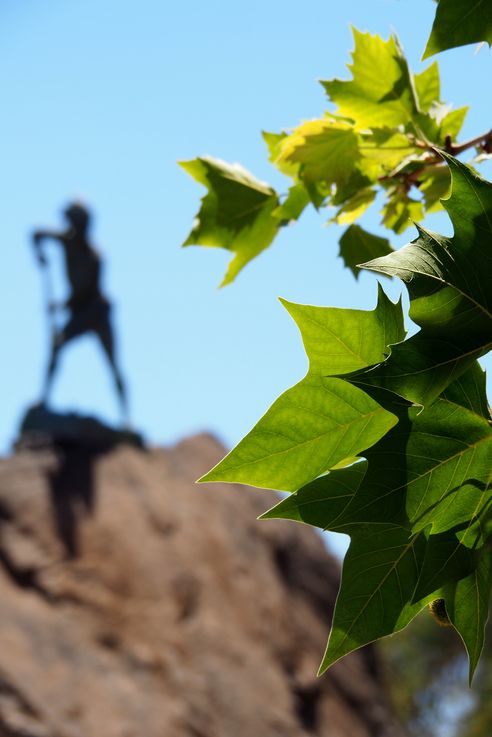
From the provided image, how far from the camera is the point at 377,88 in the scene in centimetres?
154

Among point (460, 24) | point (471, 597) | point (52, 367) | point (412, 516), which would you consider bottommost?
point (52, 367)

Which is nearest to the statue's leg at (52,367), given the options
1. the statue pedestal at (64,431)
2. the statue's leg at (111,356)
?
the statue pedestal at (64,431)

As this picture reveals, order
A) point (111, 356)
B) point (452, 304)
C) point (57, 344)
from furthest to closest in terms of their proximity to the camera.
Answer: point (111, 356)
point (57, 344)
point (452, 304)

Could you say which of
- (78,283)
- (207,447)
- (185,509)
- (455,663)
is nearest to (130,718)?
(185,509)

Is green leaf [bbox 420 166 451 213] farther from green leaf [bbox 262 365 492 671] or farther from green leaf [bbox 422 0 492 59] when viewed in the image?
green leaf [bbox 262 365 492 671]

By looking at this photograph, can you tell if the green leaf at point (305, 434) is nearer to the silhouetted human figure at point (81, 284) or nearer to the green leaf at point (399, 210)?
the green leaf at point (399, 210)

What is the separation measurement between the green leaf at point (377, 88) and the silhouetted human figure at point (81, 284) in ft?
34.8

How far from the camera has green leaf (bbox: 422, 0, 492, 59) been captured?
1.13 metres

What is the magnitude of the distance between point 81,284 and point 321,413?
37.9 feet

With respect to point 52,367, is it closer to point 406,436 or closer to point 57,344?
point 57,344

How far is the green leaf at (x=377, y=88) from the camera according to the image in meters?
1.54

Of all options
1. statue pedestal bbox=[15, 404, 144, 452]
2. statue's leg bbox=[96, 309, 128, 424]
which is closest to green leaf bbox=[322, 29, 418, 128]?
statue pedestal bbox=[15, 404, 144, 452]

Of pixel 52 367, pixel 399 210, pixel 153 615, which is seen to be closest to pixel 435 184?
pixel 399 210

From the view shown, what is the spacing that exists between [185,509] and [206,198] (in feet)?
33.3
